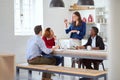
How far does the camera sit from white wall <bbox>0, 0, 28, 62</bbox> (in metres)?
6.23

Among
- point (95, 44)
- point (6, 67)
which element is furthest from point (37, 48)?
point (95, 44)

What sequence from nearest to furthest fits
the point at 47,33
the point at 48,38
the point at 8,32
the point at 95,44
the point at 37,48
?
the point at 37,48 < the point at 95,44 < the point at 47,33 < the point at 48,38 < the point at 8,32

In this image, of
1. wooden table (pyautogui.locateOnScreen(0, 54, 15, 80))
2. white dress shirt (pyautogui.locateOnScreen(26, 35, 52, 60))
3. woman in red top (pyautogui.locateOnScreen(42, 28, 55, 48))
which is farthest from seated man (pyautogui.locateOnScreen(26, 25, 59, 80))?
woman in red top (pyautogui.locateOnScreen(42, 28, 55, 48))

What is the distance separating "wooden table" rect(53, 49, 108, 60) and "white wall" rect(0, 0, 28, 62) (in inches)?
71.9

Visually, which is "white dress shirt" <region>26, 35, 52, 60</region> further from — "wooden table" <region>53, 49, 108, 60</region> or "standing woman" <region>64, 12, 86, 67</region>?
"standing woman" <region>64, 12, 86, 67</region>

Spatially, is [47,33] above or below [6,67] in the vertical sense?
above

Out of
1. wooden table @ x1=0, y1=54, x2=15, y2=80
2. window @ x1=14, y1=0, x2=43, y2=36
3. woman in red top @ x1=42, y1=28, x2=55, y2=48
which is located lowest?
wooden table @ x1=0, y1=54, x2=15, y2=80

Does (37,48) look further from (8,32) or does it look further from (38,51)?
(8,32)

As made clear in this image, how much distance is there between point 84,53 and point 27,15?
3217mm

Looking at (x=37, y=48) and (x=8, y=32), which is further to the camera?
(x=8, y=32)

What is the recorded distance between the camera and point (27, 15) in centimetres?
735

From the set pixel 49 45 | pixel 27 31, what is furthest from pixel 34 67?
pixel 27 31

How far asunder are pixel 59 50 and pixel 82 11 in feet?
11.8

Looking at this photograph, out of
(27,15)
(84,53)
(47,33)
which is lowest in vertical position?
(84,53)
